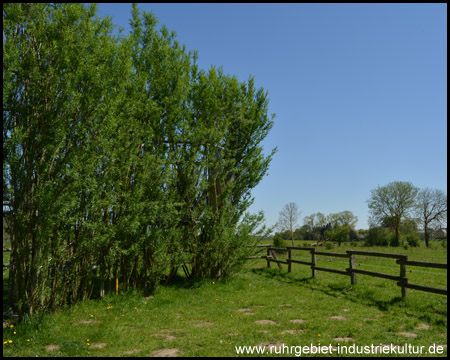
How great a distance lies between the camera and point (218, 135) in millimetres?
11906

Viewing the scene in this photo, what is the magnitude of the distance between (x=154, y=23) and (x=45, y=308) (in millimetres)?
9512

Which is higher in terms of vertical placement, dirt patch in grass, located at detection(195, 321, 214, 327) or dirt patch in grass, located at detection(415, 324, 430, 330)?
dirt patch in grass, located at detection(415, 324, 430, 330)

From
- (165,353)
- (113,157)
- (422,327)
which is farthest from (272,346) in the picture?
(113,157)

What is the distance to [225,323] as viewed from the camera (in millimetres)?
7367

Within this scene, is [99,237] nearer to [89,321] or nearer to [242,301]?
[89,321]

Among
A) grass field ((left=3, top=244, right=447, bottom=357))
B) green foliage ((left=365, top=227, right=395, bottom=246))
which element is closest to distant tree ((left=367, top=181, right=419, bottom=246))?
green foliage ((left=365, top=227, right=395, bottom=246))

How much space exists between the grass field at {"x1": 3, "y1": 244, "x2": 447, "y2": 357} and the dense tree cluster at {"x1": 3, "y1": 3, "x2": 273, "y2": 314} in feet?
3.00

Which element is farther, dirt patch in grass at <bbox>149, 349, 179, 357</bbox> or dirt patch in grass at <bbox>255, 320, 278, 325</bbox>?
dirt patch in grass at <bbox>255, 320, 278, 325</bbox>

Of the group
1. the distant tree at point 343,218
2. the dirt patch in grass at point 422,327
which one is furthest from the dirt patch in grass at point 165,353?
the distant tree at point 343,218

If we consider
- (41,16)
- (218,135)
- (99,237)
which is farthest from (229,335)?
(41,16)

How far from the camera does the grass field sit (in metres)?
5.97

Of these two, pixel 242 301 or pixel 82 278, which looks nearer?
pixel 82 278

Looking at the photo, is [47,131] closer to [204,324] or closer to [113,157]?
[113,157]

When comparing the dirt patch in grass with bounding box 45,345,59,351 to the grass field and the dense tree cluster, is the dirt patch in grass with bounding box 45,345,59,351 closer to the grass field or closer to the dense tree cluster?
the grass field
